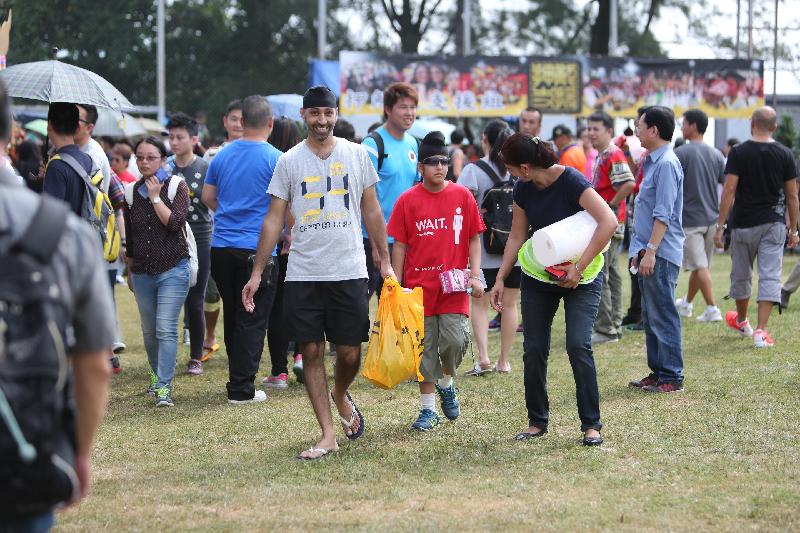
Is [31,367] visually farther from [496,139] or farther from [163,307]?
[496,139]

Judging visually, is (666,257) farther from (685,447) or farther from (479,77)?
(479,77)

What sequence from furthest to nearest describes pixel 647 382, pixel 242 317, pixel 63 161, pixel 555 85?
pixel 555 85
pixel 647 382
pixel 242 317
pixel 63 161

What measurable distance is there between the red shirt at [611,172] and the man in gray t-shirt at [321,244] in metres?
4.20

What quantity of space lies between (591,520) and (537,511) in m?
0.27

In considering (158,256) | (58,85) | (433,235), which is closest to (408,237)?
(433,235)

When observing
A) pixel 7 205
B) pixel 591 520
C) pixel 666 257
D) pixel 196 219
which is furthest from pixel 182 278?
pixel 7 205

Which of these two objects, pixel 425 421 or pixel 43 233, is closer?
pixel 43 233

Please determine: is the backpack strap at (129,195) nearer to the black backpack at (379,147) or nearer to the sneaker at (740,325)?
the black backpack at (379,147)

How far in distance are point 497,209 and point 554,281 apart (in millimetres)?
2940

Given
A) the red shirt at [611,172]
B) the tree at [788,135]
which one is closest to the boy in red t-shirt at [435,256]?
the red shirt at [611,172]

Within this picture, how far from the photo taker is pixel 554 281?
650cm

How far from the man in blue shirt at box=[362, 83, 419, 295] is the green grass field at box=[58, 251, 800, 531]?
→ 58.7 inches

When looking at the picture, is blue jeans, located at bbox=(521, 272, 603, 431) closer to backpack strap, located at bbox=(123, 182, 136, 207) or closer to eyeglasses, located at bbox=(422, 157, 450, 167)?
eyeglasses, located at bbox=(422, 157, 450, 167)

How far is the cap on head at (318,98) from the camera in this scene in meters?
6.35
